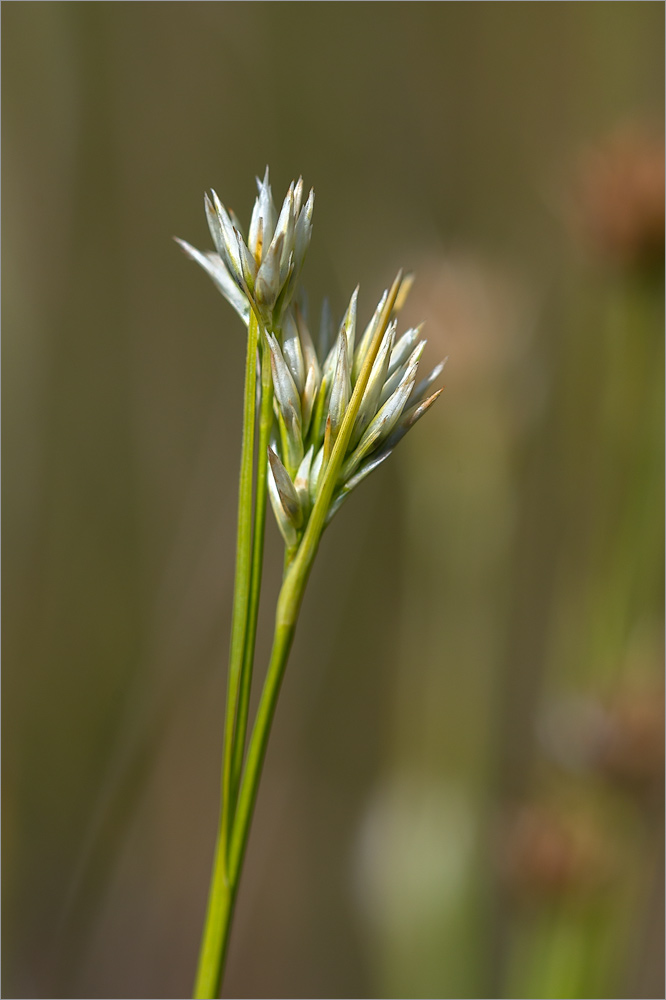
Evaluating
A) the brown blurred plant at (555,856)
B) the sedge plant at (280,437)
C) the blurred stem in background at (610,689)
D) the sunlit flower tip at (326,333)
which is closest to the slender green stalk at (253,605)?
the sedge plant at (280,437)

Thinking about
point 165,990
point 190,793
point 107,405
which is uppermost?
point 107,405

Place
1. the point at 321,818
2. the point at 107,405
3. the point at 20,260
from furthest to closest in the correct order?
1. the point at 321,818
2. the point at 107,405
3. the point at 20,260

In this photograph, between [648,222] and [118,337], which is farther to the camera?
[118,337]

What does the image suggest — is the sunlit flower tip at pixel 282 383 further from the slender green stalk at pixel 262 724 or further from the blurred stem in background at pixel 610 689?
the blurred stem in background at pixel 610 689

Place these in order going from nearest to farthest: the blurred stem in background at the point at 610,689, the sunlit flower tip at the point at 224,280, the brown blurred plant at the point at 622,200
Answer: the sunlit flower tip at the point at 224,280, the blurred stem in background at the point at 610,689, the brown blurred plant at the point at 622,200

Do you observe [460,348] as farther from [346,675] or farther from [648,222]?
[346,675]

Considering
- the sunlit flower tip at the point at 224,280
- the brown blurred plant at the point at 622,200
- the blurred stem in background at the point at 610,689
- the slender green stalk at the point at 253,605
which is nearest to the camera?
the slender green stalk at the point at 253,605

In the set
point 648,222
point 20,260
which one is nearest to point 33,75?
point 20,260
